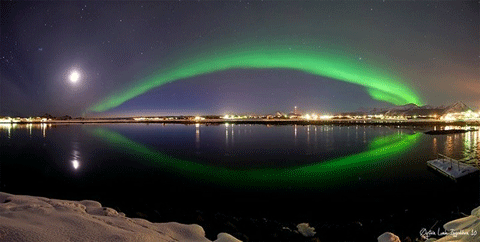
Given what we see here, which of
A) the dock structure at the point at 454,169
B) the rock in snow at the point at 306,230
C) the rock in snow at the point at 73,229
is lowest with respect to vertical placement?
the rock in snow at the point at 306,230

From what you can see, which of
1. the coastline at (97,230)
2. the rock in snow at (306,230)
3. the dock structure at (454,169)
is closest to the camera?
the coastline at (97,230)

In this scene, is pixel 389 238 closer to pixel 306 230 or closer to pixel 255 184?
pixel 306 230

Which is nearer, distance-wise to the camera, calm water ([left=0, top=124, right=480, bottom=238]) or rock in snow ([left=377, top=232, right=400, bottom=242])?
rock in snow ([left=377, top=232, right=400, bottom=242])

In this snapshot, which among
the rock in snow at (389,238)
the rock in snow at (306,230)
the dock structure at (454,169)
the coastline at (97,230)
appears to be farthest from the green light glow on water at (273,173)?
the rock in snow at (389,238)

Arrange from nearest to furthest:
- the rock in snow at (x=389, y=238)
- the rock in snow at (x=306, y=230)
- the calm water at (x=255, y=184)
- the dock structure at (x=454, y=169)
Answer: the rock in snow at (x=389, y=238) → the rock in snow at (x=306, y=230) → the calm water at (x=255, y=184) → the dock structure at (x=454, y=169)

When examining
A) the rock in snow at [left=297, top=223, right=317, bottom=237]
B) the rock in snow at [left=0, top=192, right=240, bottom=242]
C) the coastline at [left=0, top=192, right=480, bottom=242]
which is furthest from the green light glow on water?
the rock in snow at [left=0, top=192, right=240, bottom=242]

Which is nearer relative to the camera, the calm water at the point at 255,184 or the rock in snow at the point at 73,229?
the rock in snow at the point at 73,229

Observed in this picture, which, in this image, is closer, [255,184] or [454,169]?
[255,184]

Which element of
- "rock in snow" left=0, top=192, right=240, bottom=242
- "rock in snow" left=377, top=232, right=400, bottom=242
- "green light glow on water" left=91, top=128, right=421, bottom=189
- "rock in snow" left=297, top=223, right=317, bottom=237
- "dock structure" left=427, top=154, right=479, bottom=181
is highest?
"rock in snow" left=0, top=192, right=240, bottom=242

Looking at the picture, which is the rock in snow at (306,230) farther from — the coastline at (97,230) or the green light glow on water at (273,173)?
the green light glow on water at (273,173)

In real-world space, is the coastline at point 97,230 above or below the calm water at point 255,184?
above

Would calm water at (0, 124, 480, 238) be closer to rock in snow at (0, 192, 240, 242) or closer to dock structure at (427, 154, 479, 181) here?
dock structure at (427, 154, 479, 181)

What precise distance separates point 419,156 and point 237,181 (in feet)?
79.9

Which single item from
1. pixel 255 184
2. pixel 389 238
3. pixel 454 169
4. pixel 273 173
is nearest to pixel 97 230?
pixel 389 238
